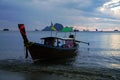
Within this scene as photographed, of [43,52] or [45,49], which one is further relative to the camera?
[43,52]

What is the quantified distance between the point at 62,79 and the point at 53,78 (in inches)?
31.2

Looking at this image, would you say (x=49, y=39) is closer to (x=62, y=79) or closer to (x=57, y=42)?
(x=57, y=42)

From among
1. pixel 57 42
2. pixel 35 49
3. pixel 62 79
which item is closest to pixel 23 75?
pixel 62 79

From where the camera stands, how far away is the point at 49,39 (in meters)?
30.4

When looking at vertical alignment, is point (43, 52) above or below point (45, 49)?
below

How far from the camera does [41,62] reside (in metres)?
27.8

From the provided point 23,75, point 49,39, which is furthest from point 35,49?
point 23,75

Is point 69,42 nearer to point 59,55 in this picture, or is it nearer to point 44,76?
point 59,55

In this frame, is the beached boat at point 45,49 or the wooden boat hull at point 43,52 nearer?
the beached boat at point 45,49

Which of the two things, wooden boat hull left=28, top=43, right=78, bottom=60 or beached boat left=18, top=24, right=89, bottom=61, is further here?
wooden boat hull left=28, top=43, right=78, bottom=60

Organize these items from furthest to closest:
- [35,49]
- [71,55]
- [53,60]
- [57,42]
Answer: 1. [71,55]
2. [57,42]
3. [53,60]
4. [35,49]

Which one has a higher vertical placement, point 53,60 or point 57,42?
point 57,42

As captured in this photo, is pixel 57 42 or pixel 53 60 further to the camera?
pixel 57 42

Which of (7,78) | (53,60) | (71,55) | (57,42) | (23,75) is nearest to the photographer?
(7,78)
